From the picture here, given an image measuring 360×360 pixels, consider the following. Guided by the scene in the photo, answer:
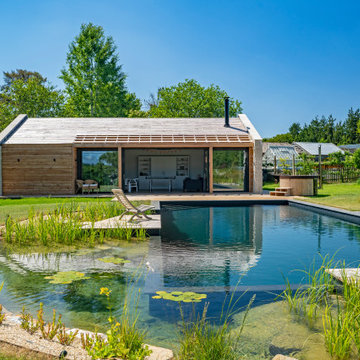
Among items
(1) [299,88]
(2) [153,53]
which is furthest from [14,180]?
(1) [299,88]

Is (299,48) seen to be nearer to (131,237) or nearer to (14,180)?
(14,180)

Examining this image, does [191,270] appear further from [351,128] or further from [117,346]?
[351,128]

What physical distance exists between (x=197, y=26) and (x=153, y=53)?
27.2 feet

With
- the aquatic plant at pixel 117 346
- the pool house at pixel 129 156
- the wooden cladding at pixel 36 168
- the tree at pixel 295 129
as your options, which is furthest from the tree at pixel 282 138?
the aquatic plant at pixel 117 346

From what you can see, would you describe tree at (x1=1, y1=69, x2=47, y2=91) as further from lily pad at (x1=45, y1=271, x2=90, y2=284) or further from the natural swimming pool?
lily pad at (x1=45, y1=271, x2=90, y2=284)

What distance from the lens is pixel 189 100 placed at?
4384 cm

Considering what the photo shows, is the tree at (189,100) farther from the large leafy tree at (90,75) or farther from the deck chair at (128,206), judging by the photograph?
the deck chair at (128,206)

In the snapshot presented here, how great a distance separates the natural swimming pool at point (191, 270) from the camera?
3611 mm

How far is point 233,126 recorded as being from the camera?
20688mm

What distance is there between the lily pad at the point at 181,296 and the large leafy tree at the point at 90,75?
33070mm

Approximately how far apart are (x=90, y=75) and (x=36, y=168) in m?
20.3

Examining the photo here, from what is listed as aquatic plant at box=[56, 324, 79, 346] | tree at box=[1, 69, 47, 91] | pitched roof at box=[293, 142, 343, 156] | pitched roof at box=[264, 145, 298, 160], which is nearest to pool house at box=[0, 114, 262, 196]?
aquatic plant at box=[56, 324, 79, 346]

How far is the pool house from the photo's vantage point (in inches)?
698

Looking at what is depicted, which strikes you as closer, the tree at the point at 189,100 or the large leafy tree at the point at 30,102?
the large leafy tree at the point at 30,102
